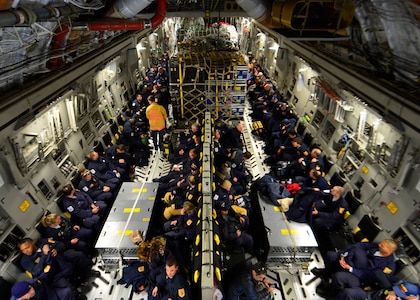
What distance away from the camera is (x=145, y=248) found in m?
3.79

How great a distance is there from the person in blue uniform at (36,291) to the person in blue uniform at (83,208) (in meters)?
1.27

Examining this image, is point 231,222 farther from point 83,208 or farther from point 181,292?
point 83,208

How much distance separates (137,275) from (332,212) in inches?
140

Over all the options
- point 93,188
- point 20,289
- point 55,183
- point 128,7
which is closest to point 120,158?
point 93,188

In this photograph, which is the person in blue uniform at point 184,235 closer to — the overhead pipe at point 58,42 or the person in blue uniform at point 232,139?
the person in blue uniform at point 232,139

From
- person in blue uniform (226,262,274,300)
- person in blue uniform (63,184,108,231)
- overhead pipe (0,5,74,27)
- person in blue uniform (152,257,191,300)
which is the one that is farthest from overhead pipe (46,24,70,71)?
person in blue uniform (226,262,274,300)

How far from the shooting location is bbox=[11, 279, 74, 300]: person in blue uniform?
3207 millimetres

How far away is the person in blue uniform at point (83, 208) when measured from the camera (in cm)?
473

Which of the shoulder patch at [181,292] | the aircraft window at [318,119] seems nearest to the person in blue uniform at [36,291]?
the shoulder patch at [181,292]

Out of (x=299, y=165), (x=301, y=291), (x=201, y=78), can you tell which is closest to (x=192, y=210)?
(x=301, y=291)

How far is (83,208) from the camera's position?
4891 millimetres

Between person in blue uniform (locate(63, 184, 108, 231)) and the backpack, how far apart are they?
1.17 meters

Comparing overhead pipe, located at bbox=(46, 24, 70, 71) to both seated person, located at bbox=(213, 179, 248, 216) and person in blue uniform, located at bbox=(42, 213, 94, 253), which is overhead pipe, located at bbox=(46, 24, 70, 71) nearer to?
person in blue uniform, located at bbox=(42, 213, 94, 253)

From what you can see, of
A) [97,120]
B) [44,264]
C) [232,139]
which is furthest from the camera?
[97,120]
